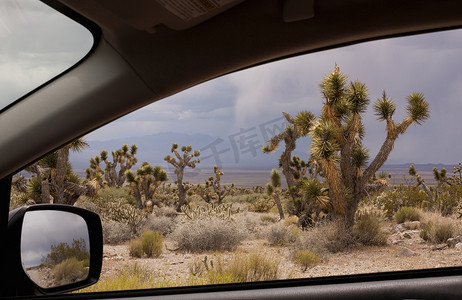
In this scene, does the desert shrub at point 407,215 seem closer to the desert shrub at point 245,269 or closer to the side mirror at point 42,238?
the desert shrub at point 245,269

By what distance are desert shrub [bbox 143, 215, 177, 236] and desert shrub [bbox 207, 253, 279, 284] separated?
3.95m

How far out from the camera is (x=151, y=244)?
28.6 ft

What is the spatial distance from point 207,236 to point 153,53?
8.21 meters

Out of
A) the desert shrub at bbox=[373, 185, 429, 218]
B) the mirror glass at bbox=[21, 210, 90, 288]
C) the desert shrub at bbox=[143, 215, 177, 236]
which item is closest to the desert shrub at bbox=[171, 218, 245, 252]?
the desert shrub at bbox=[143, 215, 177, 236]

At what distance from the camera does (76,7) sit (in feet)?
2.69

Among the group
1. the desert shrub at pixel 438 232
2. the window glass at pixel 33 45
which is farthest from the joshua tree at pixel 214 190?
the window glass at pixel 33 45

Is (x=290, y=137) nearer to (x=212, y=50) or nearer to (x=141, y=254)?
(x=141, y=254)

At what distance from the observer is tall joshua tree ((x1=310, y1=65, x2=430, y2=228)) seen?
9070 mm

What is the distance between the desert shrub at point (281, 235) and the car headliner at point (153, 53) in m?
8.79

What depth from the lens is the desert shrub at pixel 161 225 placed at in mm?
10227

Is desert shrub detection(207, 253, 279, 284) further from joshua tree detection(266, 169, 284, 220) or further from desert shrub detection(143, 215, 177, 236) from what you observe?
joshua tree detection(266, 169, 284, 220)

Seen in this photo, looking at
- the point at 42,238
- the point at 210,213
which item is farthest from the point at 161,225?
the point at 42,238

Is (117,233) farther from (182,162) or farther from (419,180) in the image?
(419,180)

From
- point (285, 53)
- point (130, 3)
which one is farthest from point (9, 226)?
point (285, 53)
